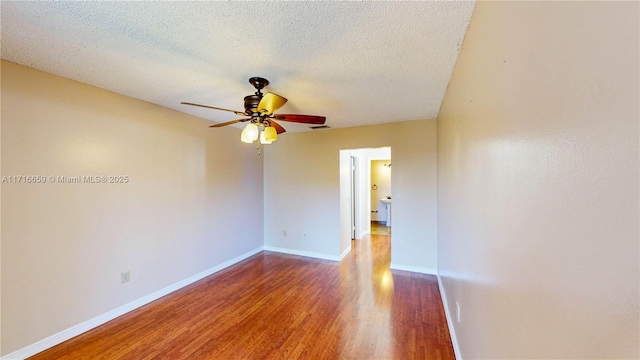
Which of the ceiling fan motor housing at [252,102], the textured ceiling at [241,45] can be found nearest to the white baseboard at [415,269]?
the textured ceiling at [241,45]

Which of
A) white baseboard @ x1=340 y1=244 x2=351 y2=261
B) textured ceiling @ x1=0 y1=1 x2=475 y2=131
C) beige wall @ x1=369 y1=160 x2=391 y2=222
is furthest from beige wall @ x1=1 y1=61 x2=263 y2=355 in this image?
beige wall @ x1=369 y1=160 x2=391 y2=222

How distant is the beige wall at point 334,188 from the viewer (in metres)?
3.60

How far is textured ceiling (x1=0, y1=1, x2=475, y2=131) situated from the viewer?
1344mm

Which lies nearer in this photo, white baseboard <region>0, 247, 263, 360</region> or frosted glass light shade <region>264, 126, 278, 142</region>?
white baseboard <region>0, 247, 263, 360</region>

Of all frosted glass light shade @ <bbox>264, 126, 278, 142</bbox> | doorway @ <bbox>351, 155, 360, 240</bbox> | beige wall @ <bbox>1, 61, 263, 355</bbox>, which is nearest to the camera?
beige wall @ <bbox>1, 61, 263, 355</bbox>

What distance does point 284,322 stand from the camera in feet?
7.88

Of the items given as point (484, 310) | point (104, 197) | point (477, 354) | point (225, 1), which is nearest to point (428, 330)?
point (477, 354)

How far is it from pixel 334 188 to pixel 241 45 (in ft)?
9.59

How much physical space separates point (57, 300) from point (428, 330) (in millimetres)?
3420

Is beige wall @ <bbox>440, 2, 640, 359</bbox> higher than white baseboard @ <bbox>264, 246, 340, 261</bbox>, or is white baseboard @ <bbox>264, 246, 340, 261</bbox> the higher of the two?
beige wall @ <bbox>440, 2, 640, 359</bbox>

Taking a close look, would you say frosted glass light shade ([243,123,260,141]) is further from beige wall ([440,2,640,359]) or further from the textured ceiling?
beige wall ([440,2,640,359])

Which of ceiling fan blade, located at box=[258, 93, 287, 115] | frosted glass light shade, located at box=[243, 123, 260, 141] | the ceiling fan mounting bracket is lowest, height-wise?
frosted glass light shade, located at box=[243, 123, 260, 141]

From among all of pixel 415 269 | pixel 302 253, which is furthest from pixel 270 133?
pixel 415 269

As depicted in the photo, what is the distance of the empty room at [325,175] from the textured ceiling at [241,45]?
15 millimetres
